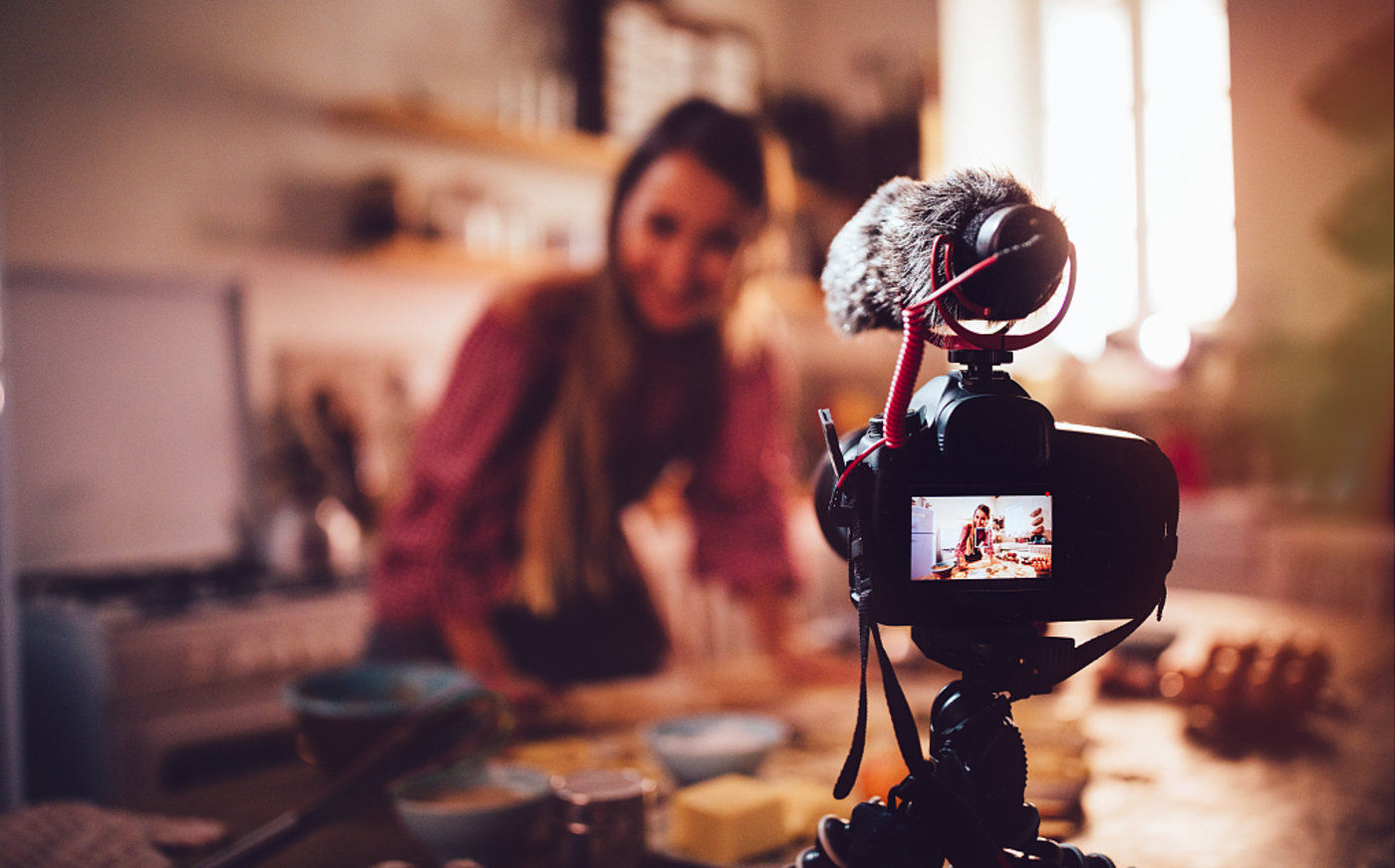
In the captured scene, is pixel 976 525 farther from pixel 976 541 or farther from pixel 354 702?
pixel 354 702

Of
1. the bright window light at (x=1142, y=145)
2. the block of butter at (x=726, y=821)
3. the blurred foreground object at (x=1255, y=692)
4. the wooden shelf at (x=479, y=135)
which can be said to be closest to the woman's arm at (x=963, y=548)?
the block of butter at (x=726, y=821)

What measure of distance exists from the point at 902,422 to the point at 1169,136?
8.88 feet

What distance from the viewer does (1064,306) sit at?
0.50 meters

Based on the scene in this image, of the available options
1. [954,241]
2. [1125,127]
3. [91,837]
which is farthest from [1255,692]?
[1125,127]

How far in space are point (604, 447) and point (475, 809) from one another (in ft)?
3.34

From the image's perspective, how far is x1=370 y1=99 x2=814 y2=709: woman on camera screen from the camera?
1.55 metres

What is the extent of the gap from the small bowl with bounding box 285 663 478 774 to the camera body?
0.51m

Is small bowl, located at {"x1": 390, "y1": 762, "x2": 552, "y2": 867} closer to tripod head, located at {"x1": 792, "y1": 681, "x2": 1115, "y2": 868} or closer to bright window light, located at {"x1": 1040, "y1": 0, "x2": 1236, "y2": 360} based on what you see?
tripod head, located at {"x1": 792, "y1": 681, "x2": 1115, "y2": 868}

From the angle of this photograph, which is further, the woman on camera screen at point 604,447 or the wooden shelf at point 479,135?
the wooden shelf at point 479,135

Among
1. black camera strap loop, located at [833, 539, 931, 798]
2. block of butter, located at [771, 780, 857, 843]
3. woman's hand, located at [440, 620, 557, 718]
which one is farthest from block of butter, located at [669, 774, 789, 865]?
woman's hand, located at [440, 620, 557, 718]

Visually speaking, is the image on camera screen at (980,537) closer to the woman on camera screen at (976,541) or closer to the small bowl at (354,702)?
the woman on camera screen at (976,541)

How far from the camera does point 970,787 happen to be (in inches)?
20.2

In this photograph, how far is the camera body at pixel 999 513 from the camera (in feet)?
1.62

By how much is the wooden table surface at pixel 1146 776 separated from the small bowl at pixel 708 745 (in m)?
0.07
